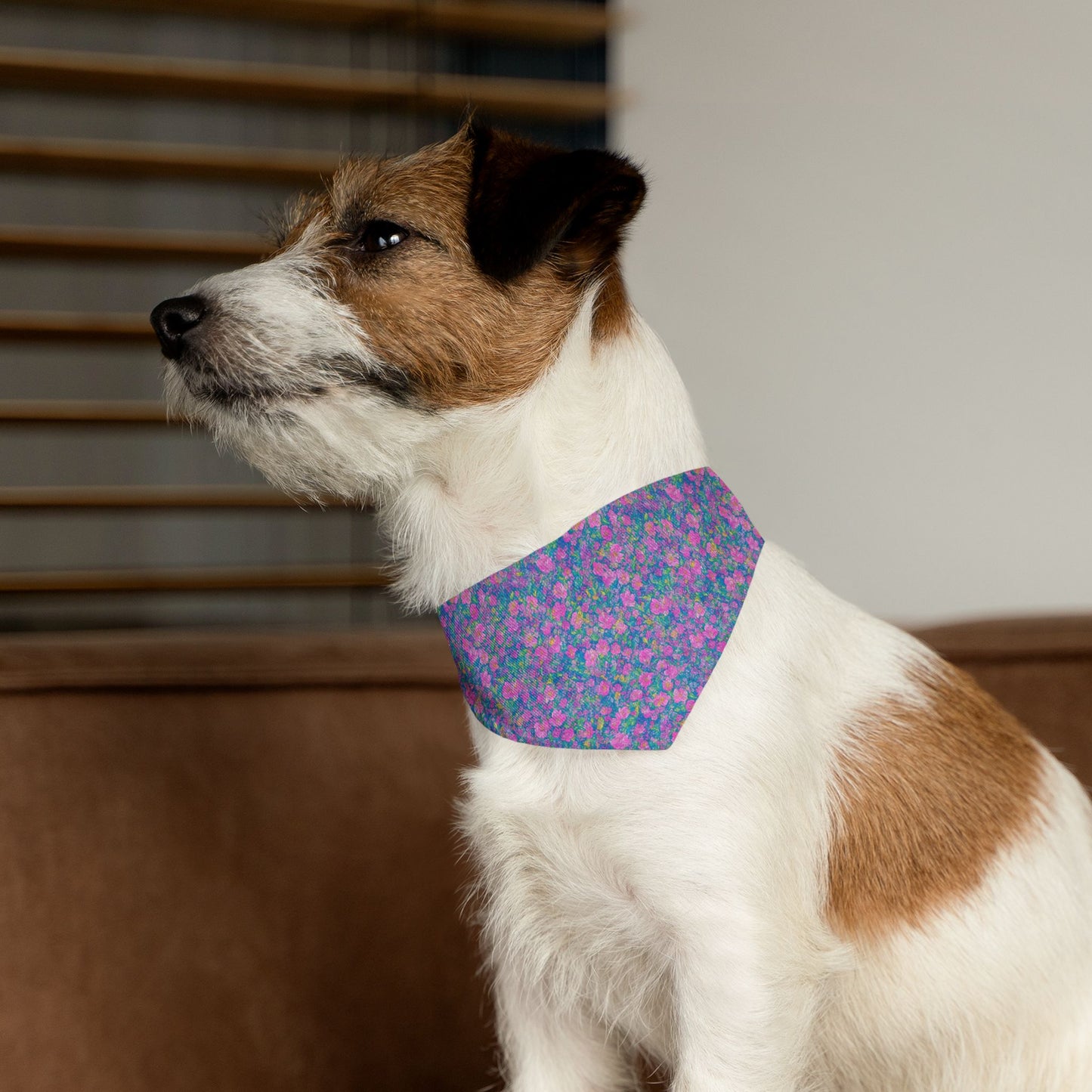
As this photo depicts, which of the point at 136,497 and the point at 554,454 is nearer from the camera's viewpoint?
the point at 554,454

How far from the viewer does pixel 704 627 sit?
96cm

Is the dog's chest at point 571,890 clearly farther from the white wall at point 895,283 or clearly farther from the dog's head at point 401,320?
the white wall at point 895,283

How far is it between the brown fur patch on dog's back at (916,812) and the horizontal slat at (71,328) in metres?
3.19

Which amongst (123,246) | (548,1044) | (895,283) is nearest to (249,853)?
(548,1044)

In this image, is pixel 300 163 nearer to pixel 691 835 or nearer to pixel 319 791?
pixel 319 791

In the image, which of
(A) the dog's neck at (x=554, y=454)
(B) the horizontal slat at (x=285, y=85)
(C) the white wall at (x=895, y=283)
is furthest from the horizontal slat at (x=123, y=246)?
(A) the dog's neck at (x=554, y=454)

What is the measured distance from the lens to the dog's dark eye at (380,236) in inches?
41.0

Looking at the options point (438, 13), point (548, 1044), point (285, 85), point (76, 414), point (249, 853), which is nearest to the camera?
point (548, 1044)

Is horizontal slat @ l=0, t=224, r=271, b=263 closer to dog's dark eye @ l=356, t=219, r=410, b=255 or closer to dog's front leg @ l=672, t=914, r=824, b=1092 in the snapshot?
dog's dark eye @ l=356, t=219, r=410, b=255

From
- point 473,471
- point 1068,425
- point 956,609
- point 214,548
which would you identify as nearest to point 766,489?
point 956,609

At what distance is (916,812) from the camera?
3.37ft

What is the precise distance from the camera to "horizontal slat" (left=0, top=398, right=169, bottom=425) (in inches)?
148

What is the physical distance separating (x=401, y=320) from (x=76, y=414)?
10.3 ft

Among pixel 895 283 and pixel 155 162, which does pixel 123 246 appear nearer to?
pixel 155 162
